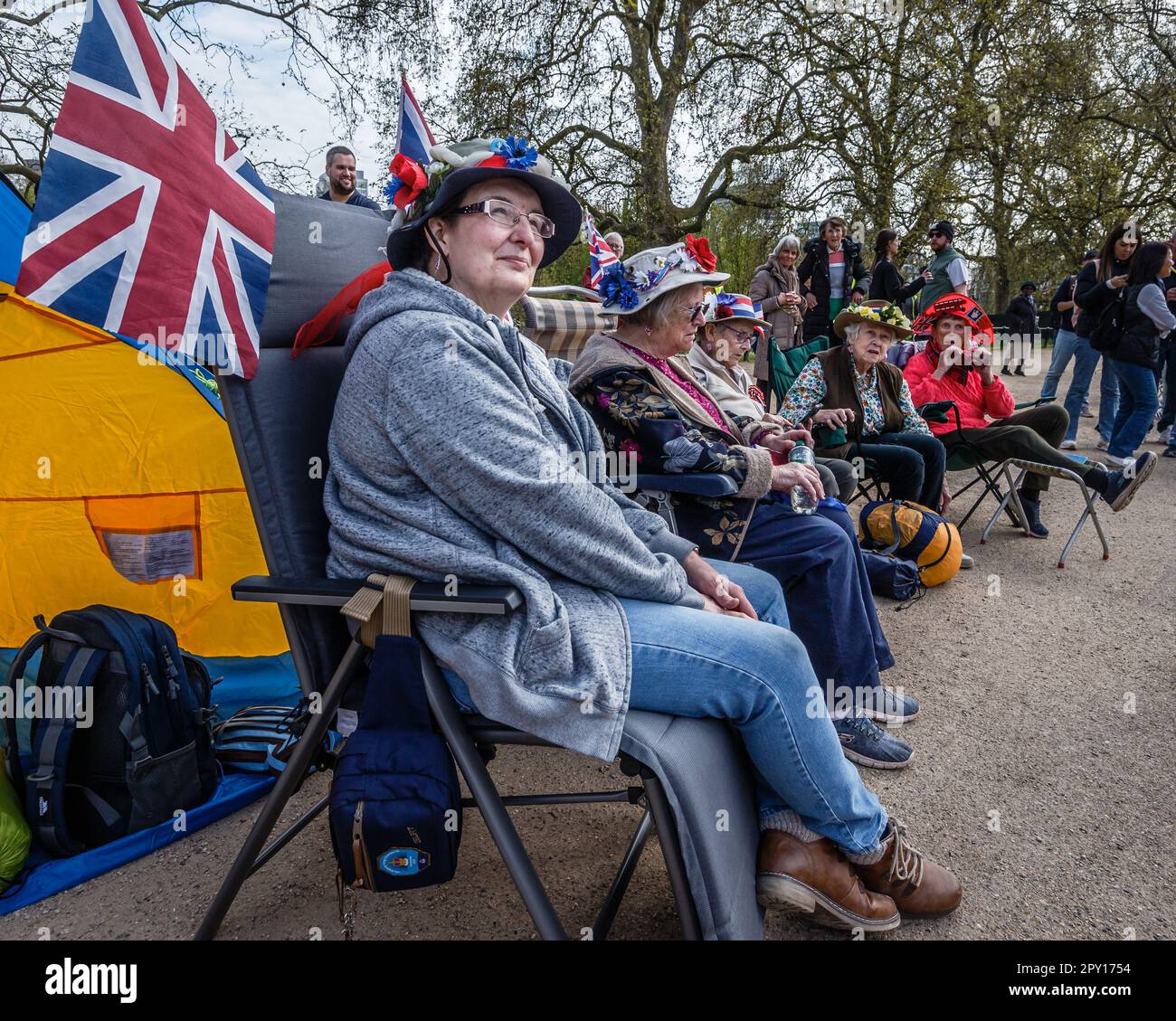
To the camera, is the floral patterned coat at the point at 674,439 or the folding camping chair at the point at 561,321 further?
the folding camping chair at the point at 561,321

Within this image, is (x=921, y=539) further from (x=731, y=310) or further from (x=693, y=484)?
(x=693, y=484)

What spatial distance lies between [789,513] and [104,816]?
2199mm

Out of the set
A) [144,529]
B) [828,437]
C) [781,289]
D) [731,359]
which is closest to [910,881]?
[731,359]

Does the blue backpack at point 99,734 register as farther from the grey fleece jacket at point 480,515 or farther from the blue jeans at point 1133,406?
the blue jeans at point 1133,406

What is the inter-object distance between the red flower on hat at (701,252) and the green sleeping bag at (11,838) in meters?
2.65

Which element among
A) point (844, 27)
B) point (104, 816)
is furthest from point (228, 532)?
point (844, 27)

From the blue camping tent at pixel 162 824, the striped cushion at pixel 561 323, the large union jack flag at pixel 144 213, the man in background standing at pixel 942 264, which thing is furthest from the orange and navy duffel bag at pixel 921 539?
the man in background standing at pixel 942 264

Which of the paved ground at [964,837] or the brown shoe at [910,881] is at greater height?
the brown shoe at [910,881]

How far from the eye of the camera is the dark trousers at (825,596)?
8.12 feet

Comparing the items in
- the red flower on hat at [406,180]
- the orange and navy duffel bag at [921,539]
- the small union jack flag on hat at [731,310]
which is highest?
the red flower on hat at [406,180]

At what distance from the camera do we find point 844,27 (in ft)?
36.3

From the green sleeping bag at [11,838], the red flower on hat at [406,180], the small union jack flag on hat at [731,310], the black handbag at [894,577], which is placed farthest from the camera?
the black handbag at [894,577]

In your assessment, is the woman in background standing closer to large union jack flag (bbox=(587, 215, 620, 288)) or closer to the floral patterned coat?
large union jack flag (bbox=(587, 215, 620, 288))
